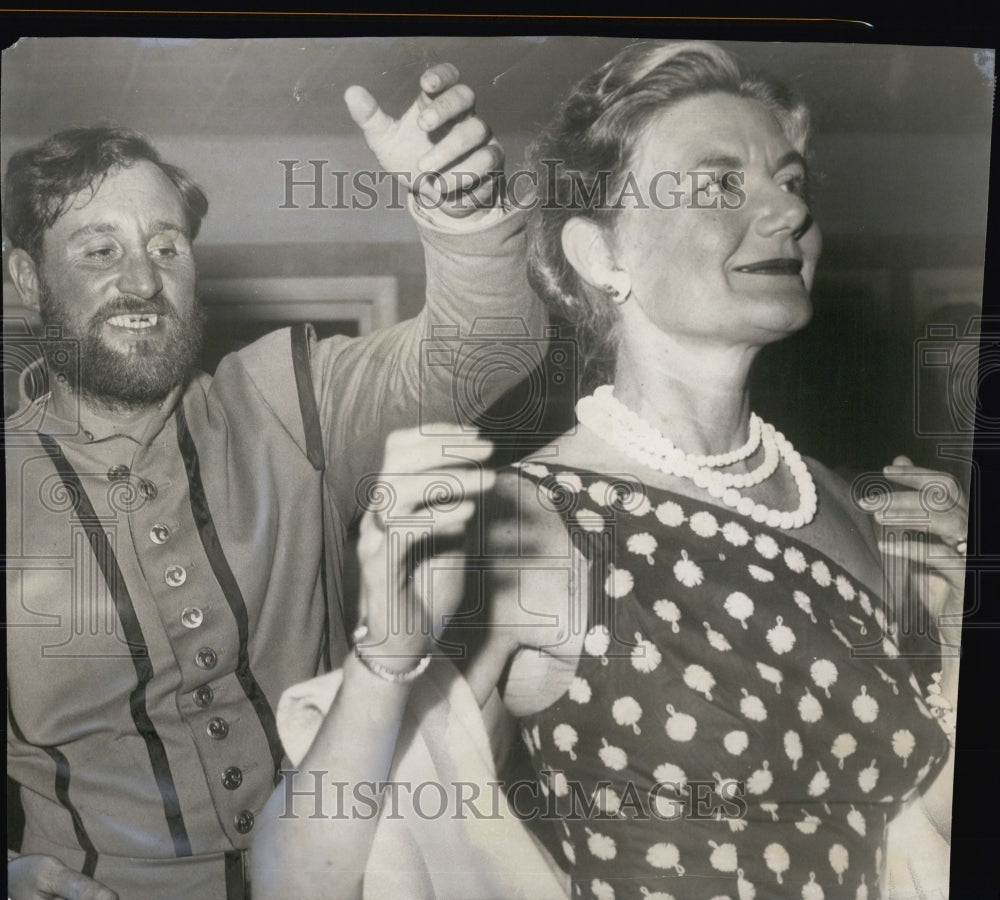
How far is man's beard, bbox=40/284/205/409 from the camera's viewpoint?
126 centimetres

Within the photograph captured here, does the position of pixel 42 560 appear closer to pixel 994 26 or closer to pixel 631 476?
pixel 631 476

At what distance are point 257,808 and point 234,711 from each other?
120 millimetres

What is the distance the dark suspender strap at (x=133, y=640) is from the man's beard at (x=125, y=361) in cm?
9

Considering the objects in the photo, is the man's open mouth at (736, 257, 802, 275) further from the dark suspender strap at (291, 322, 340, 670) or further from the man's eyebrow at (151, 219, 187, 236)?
the man's eyebrow at (151, 219, 187, 236)

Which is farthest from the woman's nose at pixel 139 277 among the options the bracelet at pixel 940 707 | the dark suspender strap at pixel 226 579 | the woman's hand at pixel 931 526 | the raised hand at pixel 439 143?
the bracelet at pixel 940 707

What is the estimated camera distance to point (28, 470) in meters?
1.27

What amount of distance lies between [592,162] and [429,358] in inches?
12.3

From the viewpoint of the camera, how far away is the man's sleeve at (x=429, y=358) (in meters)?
1.28

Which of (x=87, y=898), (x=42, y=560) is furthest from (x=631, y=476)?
(x=87, y=898)

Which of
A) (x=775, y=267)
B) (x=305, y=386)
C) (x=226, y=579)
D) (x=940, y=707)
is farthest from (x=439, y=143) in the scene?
(x=940, y=707)

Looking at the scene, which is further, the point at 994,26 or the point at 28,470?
the point at 994,26

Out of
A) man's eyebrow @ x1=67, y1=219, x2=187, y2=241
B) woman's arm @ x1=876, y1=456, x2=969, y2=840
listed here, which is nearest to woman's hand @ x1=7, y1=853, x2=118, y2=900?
man's eyebrow @ x1=67, y1=219, x2=187, y2=241

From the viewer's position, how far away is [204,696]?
4.11ft

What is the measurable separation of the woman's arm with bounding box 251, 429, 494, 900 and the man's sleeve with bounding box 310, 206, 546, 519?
3 cm
